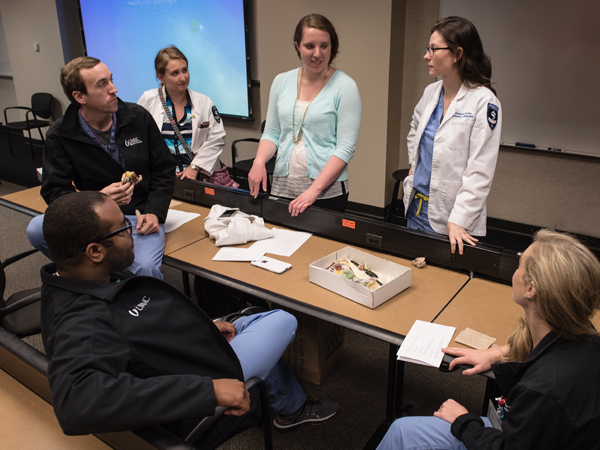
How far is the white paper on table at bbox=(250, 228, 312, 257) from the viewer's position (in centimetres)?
211

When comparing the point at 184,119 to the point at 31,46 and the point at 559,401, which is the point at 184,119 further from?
the point at 31,46

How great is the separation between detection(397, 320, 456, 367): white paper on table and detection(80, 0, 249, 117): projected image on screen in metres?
4.04

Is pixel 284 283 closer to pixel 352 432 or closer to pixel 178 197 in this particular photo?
pixel 352 432

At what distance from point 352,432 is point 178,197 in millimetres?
1699

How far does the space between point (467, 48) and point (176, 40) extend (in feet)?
14.2

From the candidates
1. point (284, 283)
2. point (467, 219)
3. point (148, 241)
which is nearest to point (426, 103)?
point (467, 219)

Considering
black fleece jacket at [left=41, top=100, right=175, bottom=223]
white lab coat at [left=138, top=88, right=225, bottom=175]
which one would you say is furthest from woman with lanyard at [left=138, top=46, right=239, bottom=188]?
black fleece jacket at [left=41, top=100, right=175, bottom=223]

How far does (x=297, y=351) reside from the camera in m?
2.26

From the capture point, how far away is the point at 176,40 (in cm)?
533

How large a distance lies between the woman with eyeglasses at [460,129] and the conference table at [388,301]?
20cm

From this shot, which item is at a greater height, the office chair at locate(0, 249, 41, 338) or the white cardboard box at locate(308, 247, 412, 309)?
the white cardboard box at locate(308, 247, 412, 309)

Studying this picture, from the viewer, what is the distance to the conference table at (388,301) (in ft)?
5.11

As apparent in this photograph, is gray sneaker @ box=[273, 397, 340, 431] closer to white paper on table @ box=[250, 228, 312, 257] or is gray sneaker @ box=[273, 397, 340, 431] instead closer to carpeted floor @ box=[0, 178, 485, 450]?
carpeted floor @ box=[0, 178, 485, 450]

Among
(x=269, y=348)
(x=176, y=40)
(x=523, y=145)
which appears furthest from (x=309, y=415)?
(x=176, y=40)
